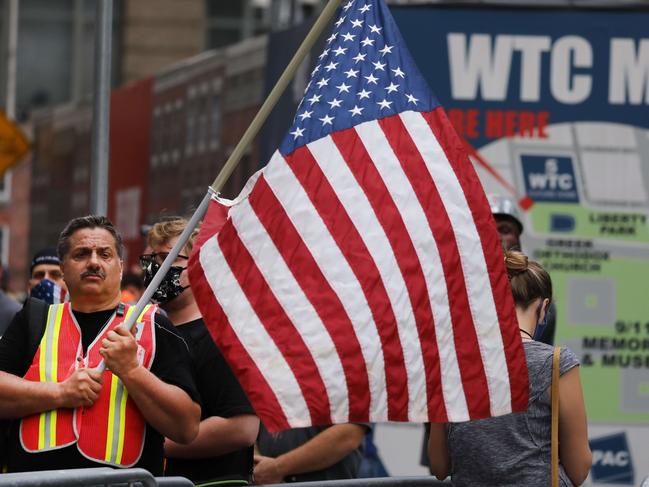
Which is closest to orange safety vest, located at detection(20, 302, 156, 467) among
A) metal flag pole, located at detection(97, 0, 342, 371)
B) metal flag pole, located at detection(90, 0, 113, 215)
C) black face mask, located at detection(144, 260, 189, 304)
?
metal flag pole, located at detection(97, 0, 342, 371)

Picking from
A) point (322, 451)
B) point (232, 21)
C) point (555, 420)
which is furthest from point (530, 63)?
point (232, 21)

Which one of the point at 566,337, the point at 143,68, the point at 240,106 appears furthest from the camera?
the point at 143,68

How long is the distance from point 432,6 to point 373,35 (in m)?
3.85

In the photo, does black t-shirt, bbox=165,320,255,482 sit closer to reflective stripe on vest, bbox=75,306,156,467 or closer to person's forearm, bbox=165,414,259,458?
person's forearm, bbox=165,414,259,458

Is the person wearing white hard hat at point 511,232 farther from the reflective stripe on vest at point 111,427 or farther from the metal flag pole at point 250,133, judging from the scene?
the reflective stripe on vest at point 111,427

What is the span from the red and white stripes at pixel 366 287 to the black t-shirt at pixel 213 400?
0.59m

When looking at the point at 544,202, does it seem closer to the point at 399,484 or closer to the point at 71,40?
the point at 399,484

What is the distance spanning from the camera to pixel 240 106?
43.2ft

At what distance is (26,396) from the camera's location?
5.99 m

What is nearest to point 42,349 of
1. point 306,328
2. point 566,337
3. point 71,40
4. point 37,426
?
point 37,426

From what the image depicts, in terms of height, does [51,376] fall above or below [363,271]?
below

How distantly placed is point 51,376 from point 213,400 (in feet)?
2.37

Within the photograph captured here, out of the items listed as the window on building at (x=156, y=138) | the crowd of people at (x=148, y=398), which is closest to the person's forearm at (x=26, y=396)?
the crowd of people at (x=148, y=398)

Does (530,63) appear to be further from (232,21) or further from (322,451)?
(232,21)
